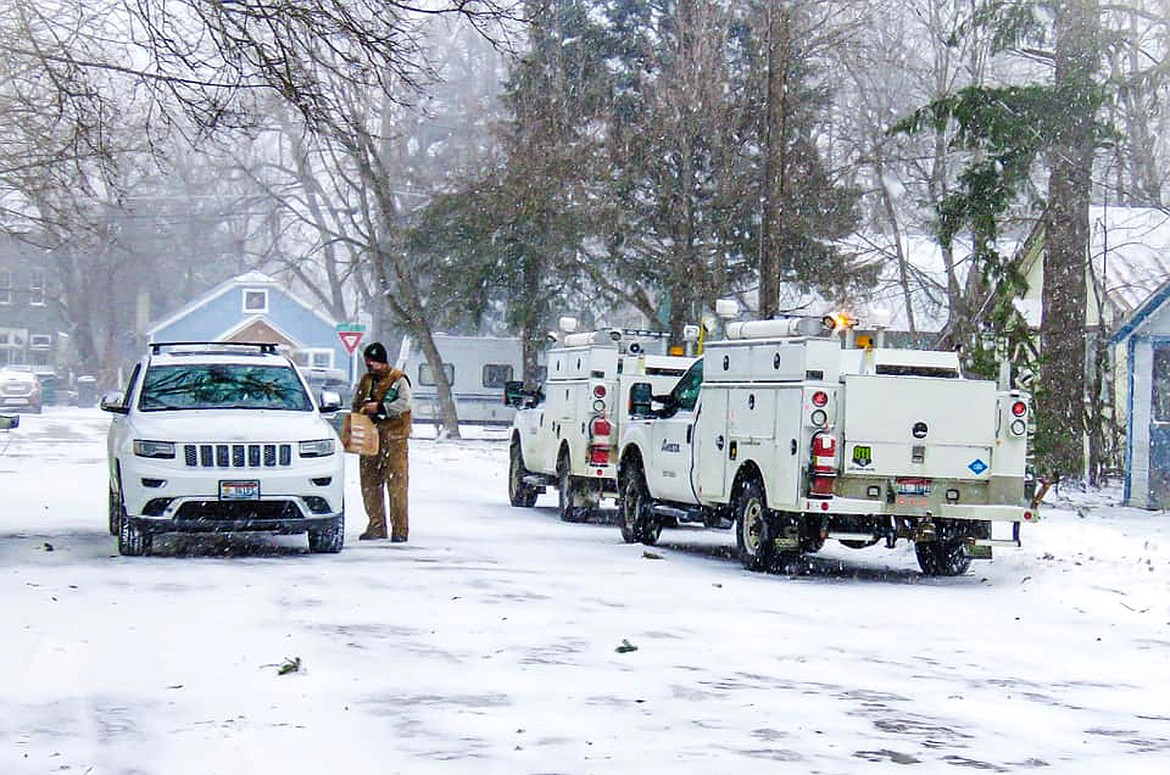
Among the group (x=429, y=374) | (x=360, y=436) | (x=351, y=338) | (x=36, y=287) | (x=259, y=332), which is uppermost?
(x=36, y=287)

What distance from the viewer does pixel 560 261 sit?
4722 cm

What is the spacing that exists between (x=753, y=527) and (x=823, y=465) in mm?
1354

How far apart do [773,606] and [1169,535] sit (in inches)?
350

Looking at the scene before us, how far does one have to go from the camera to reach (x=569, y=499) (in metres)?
22.4

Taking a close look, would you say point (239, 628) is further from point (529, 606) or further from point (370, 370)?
point (370, 370)

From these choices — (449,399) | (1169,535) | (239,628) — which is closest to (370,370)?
(239,628)

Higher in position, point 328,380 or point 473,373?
point 473,373

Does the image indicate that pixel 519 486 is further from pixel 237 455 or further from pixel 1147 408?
pixel 1147 408

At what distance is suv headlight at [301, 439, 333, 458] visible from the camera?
1623cm

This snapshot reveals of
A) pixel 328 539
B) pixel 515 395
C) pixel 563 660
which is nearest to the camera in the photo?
pixel 563 660

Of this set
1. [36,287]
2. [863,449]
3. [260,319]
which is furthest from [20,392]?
[863,449]

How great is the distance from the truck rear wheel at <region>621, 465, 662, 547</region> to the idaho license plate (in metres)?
4.78

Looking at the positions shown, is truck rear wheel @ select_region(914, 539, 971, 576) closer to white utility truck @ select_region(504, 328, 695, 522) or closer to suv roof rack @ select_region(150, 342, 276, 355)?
white utility truck @ select_region(504, 328, 695, 522)

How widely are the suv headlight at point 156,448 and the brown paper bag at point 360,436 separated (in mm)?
2141
